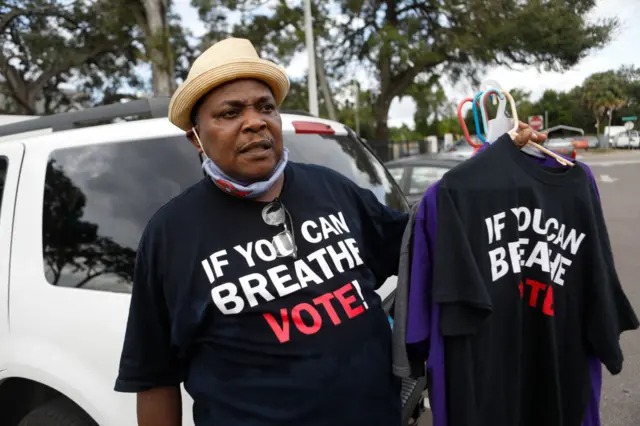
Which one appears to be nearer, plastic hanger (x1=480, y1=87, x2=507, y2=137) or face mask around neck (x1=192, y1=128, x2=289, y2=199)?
face mask around neck (x1=192, y1=128, x2=289, y2=199)

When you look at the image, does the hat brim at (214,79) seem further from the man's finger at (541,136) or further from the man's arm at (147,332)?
the man's finger at (541,136)

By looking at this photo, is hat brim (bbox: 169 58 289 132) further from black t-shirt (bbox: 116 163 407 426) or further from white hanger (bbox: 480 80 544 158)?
white hanger (bbox: 480 80 544 158)

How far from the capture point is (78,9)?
16703 mm

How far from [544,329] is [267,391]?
966mm

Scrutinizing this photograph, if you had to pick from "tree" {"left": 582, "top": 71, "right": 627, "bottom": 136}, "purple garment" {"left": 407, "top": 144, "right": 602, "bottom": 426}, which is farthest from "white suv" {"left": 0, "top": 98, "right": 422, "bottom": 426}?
"tree" {"left": 582, "top": 71, "right": 627, "bottom": 136}

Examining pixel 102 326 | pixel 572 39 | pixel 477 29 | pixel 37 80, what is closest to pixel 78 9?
pixel 37 80

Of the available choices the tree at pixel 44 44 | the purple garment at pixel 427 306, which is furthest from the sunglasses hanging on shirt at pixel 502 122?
the tree at pixel 44 44

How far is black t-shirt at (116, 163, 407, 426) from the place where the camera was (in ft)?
4.67

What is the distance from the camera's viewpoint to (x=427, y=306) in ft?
5.10

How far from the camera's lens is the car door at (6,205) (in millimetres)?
2166

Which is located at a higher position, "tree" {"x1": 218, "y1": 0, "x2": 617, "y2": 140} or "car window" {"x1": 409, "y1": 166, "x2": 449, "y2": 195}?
"tree" {"x1": 218, "y1": 0, "x2": 617, "y2": 140}

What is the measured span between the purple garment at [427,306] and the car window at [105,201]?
0.99 meters

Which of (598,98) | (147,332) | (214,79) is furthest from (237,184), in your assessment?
(598,98)

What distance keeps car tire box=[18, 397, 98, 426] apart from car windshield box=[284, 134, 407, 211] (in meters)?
1.40
